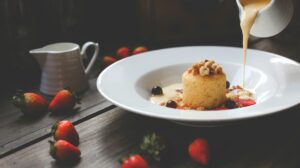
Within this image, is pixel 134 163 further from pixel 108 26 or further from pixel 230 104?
pixel 108 26

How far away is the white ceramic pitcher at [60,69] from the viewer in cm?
123

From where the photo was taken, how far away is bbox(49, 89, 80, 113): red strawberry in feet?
3.69

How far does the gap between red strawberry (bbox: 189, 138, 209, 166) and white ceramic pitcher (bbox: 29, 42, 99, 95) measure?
1.94 feet

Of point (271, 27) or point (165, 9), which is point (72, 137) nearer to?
point (271, 27)

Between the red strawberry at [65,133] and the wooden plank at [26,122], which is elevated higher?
the red strawberry at [65,133]

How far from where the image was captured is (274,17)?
109 cm

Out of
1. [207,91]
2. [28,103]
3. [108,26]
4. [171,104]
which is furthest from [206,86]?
[108,26]

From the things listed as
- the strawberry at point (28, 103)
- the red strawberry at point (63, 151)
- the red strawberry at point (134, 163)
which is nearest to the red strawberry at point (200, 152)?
the red strawberry at point (134, 163)

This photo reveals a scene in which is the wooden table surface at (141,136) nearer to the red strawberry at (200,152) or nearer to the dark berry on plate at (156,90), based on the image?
the red strawberry at (200,152)

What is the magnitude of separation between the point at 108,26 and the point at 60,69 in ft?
2.40

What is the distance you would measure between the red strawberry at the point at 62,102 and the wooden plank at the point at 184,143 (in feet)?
0.33

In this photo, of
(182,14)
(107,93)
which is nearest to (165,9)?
(182,14)

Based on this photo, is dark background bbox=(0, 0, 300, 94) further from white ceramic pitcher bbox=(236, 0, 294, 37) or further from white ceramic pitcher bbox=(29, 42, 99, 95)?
white ceramic pitcher bbox=(236, 0, 294, 37)

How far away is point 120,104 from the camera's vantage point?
927 mm
